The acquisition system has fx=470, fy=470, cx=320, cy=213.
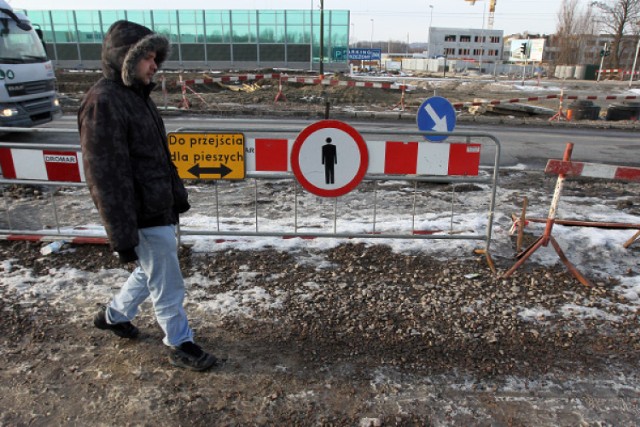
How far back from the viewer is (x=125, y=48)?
2.52 meters

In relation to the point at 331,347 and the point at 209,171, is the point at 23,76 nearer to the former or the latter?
the point at 209,171

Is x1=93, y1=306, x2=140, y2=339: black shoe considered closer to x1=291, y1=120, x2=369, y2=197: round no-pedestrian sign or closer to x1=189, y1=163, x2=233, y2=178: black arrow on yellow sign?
x1=189, y1=163, x2=233, y2=178: black arrow on yellow sign

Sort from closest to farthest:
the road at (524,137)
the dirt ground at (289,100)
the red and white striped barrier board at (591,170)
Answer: the red and white striped barrier board at (591,170) → the road at (524,137) → the dirt ground at (289,100)

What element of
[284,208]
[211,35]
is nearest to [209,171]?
[284,208]

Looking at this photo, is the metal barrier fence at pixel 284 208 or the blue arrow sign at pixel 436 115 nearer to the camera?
the metal barrier fence at pixel 284 208

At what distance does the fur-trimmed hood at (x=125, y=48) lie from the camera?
2.51 m

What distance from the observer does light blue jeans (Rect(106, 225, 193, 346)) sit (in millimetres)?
2842

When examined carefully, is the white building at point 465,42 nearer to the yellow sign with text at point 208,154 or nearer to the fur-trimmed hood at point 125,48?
the yellow sign with text at point 208,154

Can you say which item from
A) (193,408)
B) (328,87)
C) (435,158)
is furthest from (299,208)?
(328,87)

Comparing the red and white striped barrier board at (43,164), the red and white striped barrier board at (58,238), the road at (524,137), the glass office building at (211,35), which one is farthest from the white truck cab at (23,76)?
the glass office building at (211,35)

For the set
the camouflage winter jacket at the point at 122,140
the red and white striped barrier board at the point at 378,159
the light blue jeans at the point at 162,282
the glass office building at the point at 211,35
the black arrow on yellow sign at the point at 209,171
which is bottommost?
the light blue jeans at the point at 162,282

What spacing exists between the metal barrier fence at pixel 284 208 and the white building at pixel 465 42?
3924 inches

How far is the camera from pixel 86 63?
42.5m

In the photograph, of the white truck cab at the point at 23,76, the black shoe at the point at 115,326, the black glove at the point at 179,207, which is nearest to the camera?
the black glove at the point at 179,207
